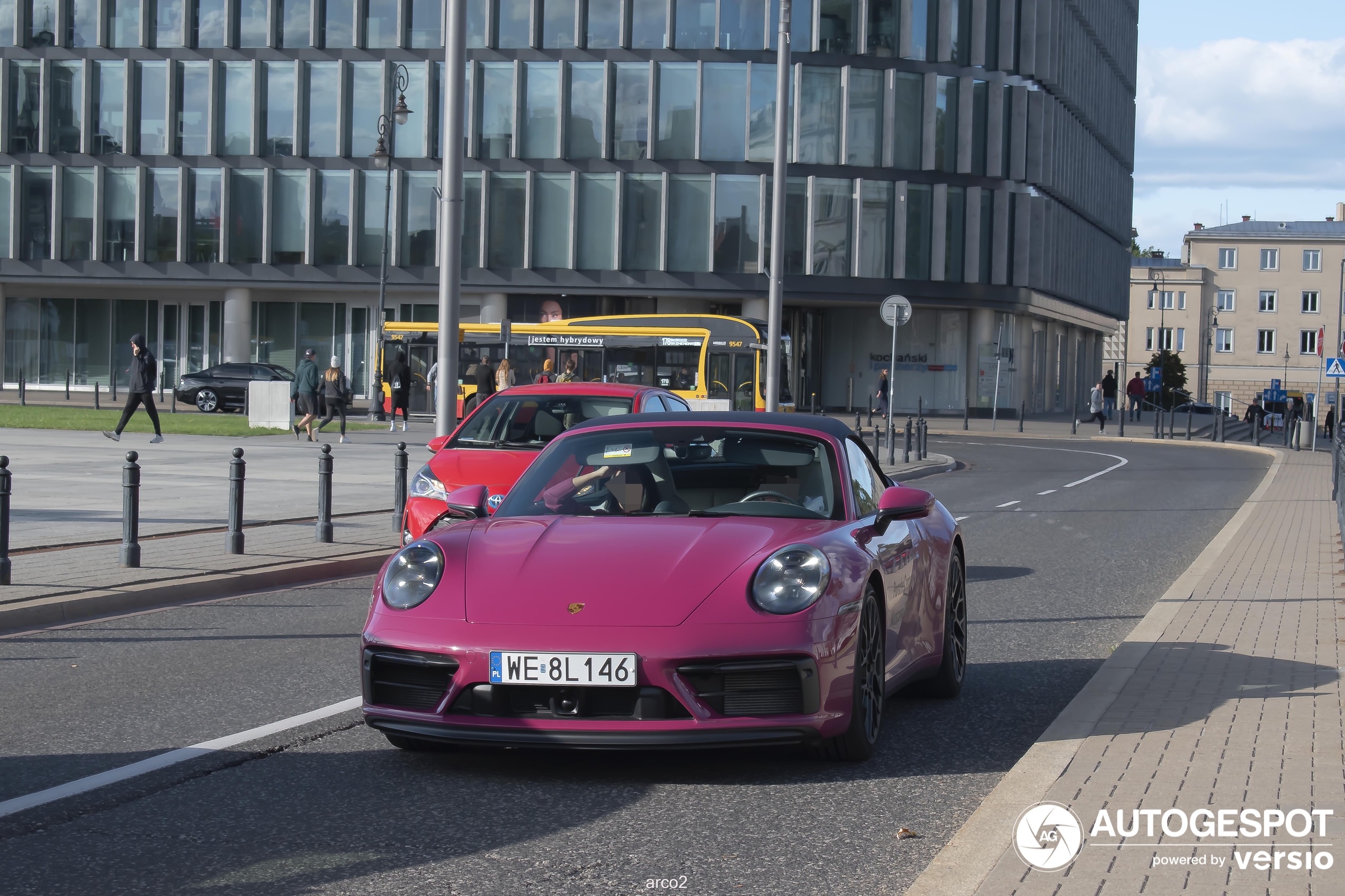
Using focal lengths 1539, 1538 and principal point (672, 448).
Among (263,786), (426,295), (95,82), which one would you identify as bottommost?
(263,786)

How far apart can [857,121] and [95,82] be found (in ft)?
89.7

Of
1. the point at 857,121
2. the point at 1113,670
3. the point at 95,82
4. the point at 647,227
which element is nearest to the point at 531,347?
the point at 647,227

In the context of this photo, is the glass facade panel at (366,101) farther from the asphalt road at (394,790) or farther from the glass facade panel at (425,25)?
the asphalt road at (394,790)

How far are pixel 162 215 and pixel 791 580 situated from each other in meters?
54.1

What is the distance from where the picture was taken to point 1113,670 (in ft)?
24.3

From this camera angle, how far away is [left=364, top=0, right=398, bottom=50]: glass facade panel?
53906 millimetres

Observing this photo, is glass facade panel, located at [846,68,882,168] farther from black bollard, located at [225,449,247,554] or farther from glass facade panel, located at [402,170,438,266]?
black bollard, located at [225,449,247,554]

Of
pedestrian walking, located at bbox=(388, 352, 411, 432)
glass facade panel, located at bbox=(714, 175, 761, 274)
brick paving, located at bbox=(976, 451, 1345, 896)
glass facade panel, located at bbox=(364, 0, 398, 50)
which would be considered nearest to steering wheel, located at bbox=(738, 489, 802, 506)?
brick paving, located at bbox=(976, 451, 1345, 896)

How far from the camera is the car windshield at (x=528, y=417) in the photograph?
11.9 metres

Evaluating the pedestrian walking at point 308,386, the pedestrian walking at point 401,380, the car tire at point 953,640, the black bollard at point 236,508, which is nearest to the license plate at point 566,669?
the car tire at point 953,640

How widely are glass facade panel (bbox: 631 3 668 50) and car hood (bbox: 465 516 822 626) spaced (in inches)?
1941

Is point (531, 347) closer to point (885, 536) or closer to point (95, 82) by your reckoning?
point (95, 82)

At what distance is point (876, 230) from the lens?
178 feet

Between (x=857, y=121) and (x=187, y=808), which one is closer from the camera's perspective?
(x=187, y=808)
